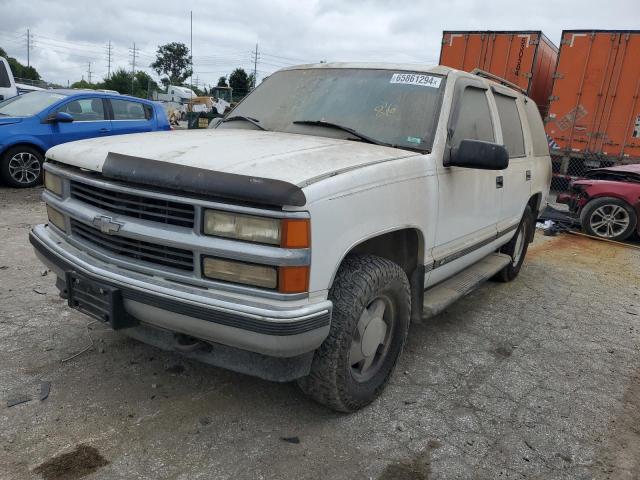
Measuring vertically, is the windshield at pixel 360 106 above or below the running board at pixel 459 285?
→ above

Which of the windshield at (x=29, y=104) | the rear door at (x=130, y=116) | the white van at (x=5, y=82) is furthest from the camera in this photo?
the white van at (x=5, y=82)

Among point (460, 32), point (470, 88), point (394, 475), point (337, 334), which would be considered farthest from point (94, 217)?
point (460, 32)

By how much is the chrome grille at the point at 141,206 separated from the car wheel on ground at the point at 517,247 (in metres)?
3.90

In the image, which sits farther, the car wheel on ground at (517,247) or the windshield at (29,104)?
the windshield at (29,104)

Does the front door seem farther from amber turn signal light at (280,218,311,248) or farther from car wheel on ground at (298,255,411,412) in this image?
amber turn signal light at (280,218,311,248)

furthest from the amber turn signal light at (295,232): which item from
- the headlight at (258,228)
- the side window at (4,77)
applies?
the side window at (4,77)

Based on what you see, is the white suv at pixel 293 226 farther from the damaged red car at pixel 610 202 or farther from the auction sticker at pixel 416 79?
the damaged red car at pixel 610 202

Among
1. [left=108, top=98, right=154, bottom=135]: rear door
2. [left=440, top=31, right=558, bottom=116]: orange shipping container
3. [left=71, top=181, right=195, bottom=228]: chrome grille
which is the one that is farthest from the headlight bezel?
[left=440, top=31, right=558, bottom=116]: orange shipping container

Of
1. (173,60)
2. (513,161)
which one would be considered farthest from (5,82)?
(173,60)

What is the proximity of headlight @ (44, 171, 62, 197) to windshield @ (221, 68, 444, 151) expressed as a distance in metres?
1.31

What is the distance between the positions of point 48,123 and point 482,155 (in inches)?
296

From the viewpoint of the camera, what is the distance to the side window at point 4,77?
11.0m

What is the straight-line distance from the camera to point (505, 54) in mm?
12484

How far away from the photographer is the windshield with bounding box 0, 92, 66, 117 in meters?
8.27
